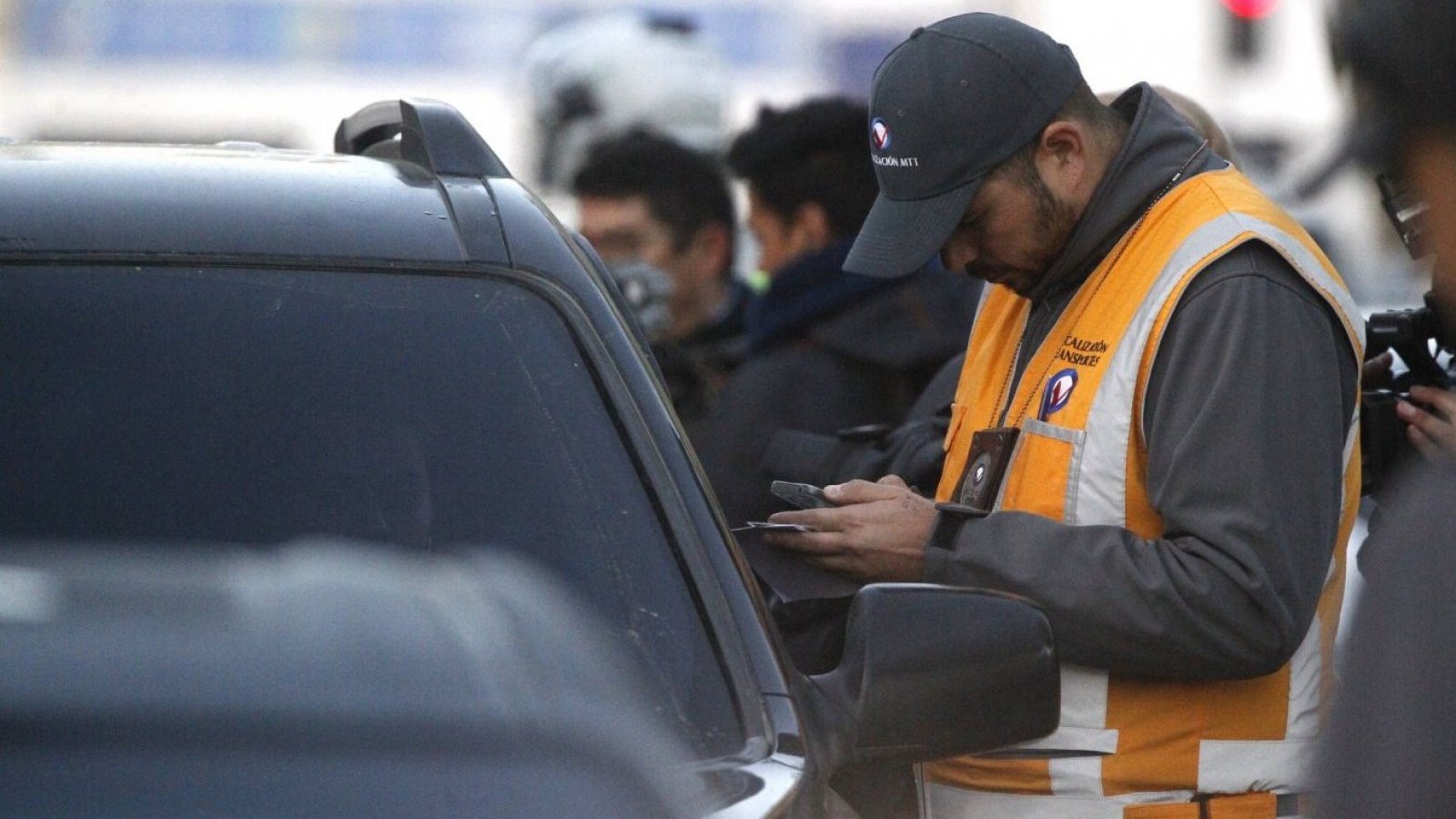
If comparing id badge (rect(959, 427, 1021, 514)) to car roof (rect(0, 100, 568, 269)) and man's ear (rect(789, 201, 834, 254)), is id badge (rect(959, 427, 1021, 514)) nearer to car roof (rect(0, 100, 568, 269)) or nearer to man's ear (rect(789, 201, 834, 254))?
car roof (rect(0, 100, 568, 269))

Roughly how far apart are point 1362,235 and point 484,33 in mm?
6952

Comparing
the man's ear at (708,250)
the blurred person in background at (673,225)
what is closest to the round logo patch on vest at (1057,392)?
the blurred person in background at (673,225)

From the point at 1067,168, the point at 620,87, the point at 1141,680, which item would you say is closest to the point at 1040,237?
the point at 1067,168

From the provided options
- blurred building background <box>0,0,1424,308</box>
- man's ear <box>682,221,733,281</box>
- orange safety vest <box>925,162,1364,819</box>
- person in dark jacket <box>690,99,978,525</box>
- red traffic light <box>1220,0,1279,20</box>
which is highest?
orange safety vest <box>925,162,1364,819</box>

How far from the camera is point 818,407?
4.53m

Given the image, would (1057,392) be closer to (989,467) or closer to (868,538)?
(989,467)

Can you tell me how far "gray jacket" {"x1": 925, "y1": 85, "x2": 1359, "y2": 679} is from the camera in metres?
2.54

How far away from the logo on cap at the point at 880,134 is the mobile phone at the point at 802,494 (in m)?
0.47

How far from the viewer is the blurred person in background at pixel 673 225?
659cm

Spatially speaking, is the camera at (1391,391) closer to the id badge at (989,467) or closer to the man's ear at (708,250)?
the id badge at (989,467)

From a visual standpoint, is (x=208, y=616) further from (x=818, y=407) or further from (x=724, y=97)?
(x=724, y=97)

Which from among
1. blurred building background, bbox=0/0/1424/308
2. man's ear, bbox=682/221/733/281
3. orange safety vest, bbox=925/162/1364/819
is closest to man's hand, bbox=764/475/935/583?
orange safety vest, bbox=925/162/1364/819

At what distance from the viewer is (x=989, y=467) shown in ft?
9.29

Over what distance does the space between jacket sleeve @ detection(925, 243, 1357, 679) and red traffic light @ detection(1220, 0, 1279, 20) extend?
1394cm
